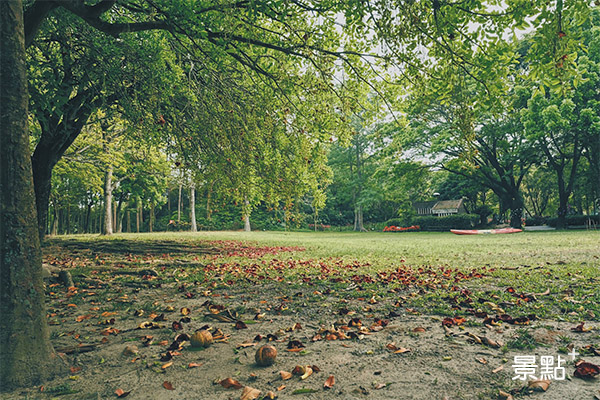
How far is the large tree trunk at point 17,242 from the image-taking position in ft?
7.05

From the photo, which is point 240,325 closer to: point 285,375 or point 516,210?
point 285,375

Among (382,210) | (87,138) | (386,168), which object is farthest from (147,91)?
(382,210)

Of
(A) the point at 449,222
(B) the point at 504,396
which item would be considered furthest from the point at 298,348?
(A) the point at 449,222

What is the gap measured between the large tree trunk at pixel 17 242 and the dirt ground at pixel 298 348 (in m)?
0.19

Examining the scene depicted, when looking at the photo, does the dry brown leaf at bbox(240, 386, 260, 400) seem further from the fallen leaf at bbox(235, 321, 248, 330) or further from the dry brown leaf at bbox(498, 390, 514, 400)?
the dry brown leaf at bbox(498, 390, 514, 400)

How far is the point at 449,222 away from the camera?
100.0 feet

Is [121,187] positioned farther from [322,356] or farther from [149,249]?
[322,356]

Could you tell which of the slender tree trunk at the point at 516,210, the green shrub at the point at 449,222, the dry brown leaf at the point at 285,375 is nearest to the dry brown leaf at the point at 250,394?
the dry brown leaf at the point at 285,375

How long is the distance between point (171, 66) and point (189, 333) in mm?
5242

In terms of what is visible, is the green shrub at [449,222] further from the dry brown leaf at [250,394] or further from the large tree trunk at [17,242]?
the large tree trunk at [17,242]

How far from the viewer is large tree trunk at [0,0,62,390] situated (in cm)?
215

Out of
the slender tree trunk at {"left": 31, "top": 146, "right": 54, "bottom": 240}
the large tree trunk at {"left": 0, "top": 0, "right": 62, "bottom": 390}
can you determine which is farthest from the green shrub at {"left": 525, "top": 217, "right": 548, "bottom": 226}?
the large tree trunk at {"left": 0, "top": 0, "right": 62, "bottom": 390}

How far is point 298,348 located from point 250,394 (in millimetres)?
720

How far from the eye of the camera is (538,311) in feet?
10.9
